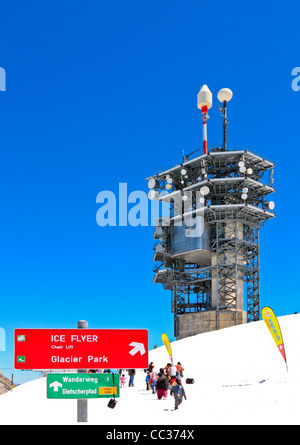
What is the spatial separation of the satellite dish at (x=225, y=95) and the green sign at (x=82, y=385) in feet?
236

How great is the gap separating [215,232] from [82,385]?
62453 millimetres

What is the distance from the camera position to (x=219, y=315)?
69.9 meters

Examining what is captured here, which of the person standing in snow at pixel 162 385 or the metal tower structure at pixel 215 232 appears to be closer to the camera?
the person standing in snow at pixel 162 385

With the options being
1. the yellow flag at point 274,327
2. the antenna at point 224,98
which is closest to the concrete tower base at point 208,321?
the antenna at point 224,98

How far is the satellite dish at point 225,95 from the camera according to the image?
79.8 m

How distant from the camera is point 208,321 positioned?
70500 millimetres

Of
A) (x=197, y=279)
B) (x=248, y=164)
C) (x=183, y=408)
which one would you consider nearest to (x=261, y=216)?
(x=248, y=164)

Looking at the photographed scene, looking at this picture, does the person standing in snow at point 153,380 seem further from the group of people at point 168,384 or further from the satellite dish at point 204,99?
the satellite dish at point 204,99

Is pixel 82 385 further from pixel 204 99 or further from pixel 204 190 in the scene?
pixel 204 99

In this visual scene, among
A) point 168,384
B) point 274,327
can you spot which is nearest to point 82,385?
point 168,384

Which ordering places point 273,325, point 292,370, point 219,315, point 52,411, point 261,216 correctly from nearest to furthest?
point 52,411
point 273,325
point 292,370
point 219,315
point 261,216

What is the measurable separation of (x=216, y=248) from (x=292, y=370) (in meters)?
41.3

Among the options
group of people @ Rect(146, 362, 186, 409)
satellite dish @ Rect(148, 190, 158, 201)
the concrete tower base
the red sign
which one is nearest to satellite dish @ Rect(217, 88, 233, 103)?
satellite dish @ Rect(148, 190, 158, 201)

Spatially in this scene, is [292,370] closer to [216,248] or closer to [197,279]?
[216,248]
